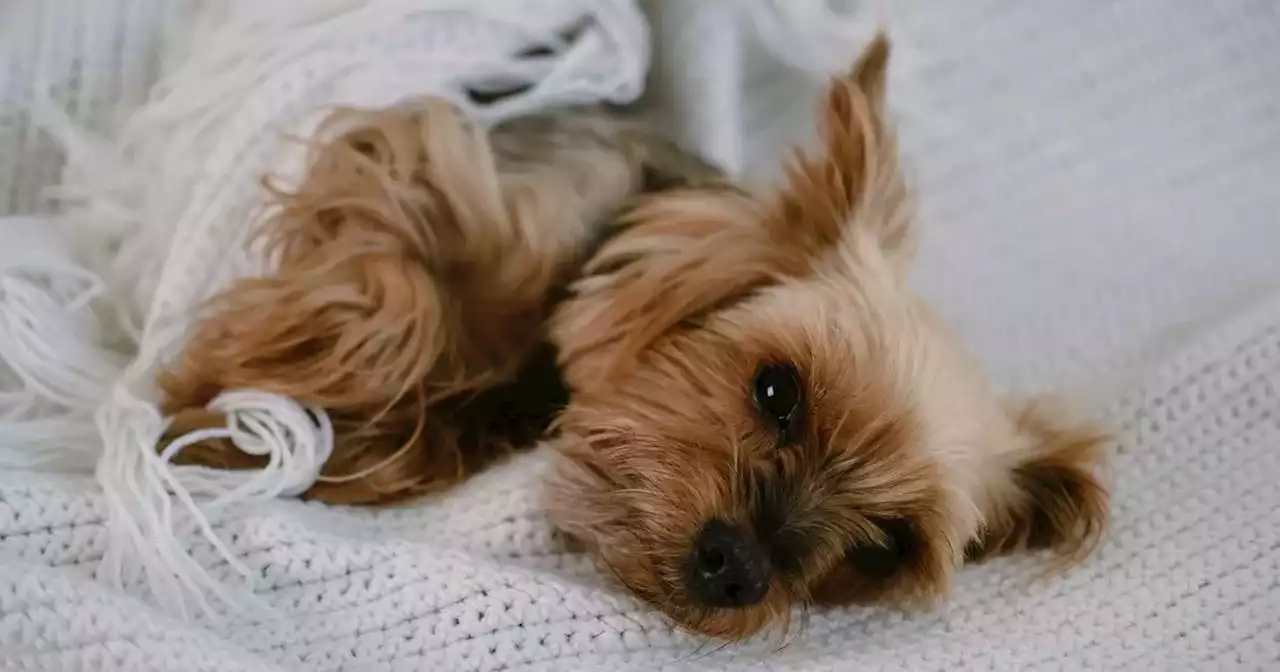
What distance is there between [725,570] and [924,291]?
0.76 m

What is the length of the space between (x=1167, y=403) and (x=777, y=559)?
562 mm

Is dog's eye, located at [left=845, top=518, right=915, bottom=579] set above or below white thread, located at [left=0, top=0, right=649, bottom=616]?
below

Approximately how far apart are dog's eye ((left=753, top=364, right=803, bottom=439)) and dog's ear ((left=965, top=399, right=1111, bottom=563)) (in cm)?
29

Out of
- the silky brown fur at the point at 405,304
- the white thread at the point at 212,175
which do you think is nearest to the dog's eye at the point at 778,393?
the silky brown fur at the point at 405,304

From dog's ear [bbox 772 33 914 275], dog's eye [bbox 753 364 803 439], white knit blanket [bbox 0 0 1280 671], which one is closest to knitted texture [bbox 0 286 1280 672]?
white knit blanket [bbox 0 0 1280 671]

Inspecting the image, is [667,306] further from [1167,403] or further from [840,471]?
[1167,403]

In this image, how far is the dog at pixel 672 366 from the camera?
116 centimetres

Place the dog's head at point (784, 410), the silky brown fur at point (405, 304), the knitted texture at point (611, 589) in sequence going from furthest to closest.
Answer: the silky brown fur at point (405, 304) < the dog's head at point (784, 410) < the knitted texture at point (611, 589)

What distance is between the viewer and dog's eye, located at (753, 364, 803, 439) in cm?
118

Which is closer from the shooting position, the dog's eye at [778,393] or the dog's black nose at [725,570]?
the dog's black nose at [725,570]

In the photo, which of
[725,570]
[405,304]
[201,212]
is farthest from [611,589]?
[201,212]

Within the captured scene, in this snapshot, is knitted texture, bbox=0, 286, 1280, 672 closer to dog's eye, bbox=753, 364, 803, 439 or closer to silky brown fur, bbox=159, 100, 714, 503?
silky brown fur, bbox=159, 100, 714, 503

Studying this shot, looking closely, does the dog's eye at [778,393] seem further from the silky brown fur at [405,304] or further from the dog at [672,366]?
the silky brown fur at [405,304]

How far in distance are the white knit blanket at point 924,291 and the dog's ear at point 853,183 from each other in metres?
0.31
